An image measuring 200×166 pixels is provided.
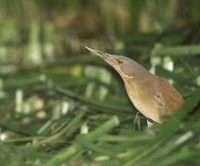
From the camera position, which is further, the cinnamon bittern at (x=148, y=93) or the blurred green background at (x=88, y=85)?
the cinnamon bittern at (x=148, y=93)

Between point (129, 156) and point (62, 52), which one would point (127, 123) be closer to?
point (129, 156)

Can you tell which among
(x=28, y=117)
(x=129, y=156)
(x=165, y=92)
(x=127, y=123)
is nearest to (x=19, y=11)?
(x=28, y=117)

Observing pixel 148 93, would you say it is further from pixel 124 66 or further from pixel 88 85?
pixel 88 85

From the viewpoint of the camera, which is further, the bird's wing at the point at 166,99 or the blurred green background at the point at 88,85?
the bird's wing at the point at 166,99

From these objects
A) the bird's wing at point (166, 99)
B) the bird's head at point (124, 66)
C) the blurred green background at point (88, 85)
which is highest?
the bird's head at point (124, 66)

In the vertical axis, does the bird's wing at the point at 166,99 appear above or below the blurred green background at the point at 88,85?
above
